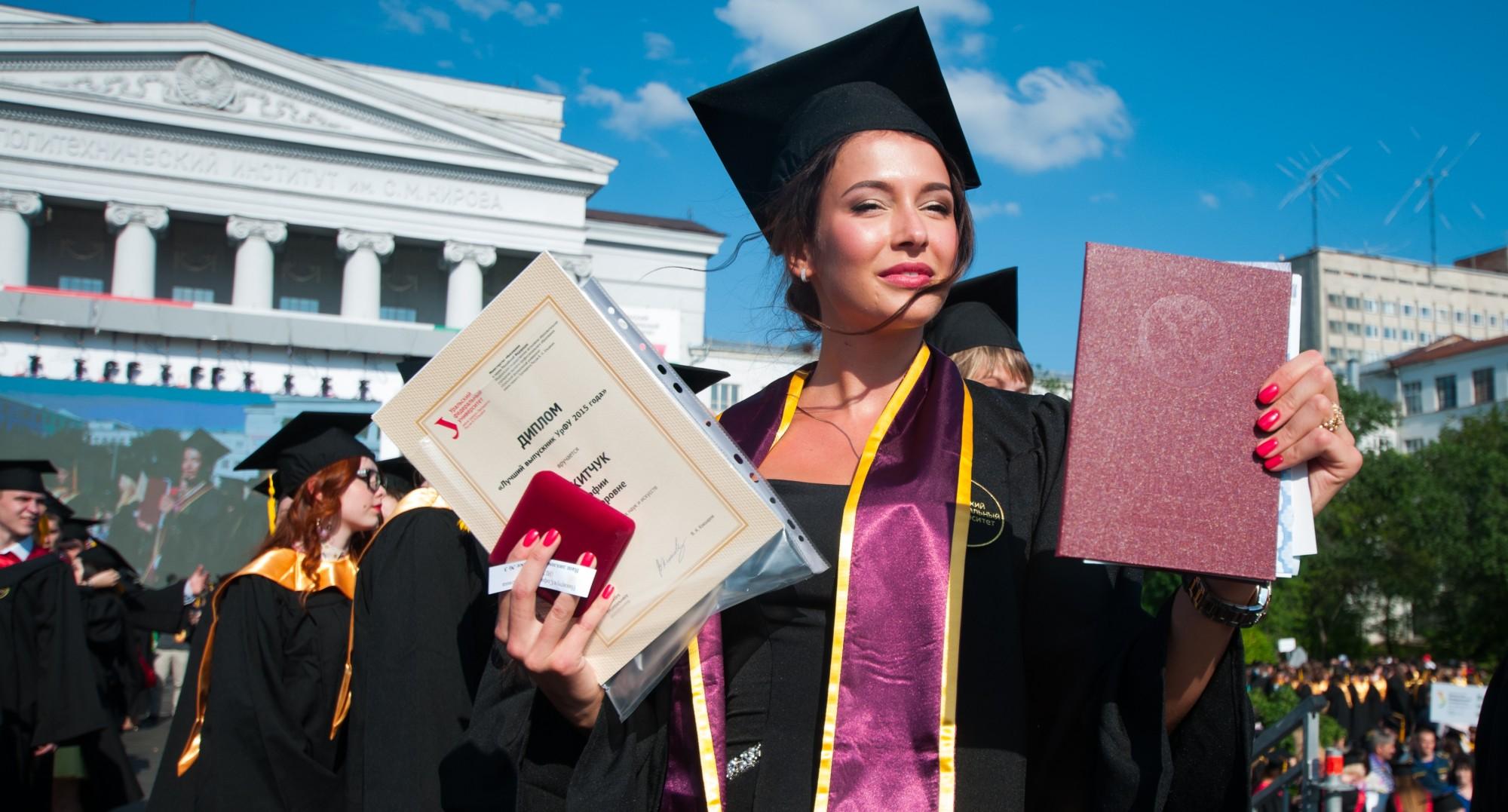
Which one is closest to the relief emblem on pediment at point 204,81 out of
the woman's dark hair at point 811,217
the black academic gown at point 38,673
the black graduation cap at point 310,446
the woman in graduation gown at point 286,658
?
the black academic gown at point 38,673

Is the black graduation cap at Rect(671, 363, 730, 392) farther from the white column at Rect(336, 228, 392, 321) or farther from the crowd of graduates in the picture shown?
the white column at Rect(336, 228, 392, 321)

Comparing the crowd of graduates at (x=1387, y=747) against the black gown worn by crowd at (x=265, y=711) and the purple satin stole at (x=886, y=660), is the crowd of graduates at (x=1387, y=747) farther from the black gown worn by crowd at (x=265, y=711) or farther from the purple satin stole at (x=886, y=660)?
the black gown worn by crowd at (x=265, y=711)

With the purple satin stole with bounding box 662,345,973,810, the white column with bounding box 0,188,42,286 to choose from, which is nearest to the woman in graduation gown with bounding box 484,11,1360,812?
the purple satin stole with bounding box 662,345,973,810

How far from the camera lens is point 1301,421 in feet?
4.83

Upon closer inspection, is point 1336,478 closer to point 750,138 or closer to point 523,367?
point 523,367

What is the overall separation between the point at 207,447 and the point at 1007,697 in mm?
28197

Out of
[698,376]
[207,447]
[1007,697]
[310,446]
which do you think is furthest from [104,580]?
[207,447]

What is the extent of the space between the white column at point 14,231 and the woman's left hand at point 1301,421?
50.6m

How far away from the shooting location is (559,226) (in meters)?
51.4

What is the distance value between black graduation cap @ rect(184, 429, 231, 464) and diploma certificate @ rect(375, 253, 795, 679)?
27.5 metres

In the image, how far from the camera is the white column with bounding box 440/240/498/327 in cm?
4975

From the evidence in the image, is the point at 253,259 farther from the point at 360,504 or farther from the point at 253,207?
the point at 360,504

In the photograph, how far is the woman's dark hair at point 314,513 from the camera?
5.27 meters

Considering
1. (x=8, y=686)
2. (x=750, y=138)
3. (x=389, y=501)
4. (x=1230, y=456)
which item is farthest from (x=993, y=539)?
(x=8, y=686)
